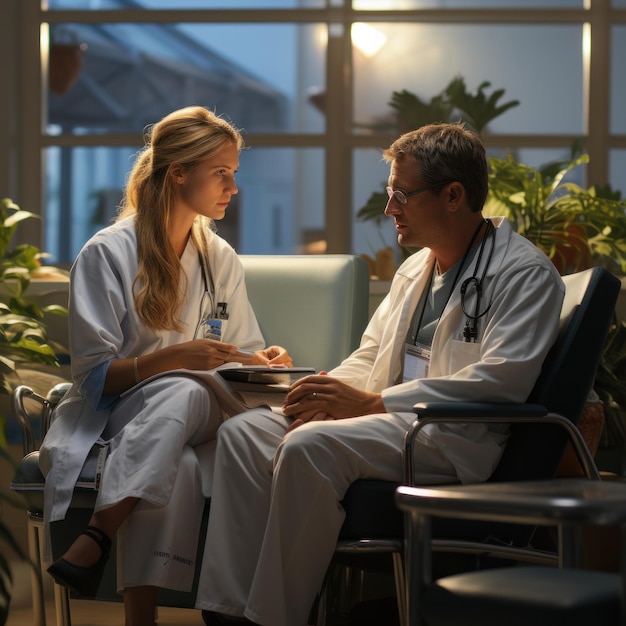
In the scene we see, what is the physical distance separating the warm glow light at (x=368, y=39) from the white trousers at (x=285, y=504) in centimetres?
312

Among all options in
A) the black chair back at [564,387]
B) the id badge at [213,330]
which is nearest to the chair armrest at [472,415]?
the black chair back at [564,387]

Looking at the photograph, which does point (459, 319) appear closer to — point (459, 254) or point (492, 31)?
point (459, 254)

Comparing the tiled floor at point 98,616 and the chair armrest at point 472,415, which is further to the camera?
the tiled floor at point 98,616

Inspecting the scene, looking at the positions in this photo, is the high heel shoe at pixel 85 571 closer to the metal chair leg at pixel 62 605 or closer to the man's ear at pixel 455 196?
the metal chair leg at pixel 62 605

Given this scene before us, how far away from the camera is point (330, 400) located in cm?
254

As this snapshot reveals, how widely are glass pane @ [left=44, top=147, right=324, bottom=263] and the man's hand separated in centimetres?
272

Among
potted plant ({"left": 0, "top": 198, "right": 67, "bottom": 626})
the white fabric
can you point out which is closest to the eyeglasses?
the white fabric

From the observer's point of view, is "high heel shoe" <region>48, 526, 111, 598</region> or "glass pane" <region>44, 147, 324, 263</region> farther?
"glass pane" <region>44, 147, 324, 263</region>

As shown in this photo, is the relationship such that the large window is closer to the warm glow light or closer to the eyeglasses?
the warm glow light

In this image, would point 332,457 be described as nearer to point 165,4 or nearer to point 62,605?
point 62,605

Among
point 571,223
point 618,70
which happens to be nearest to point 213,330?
point 571,223

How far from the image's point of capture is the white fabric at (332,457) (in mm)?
2293

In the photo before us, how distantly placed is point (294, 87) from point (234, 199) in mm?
647

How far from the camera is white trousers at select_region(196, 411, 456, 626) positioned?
229 centimetres
